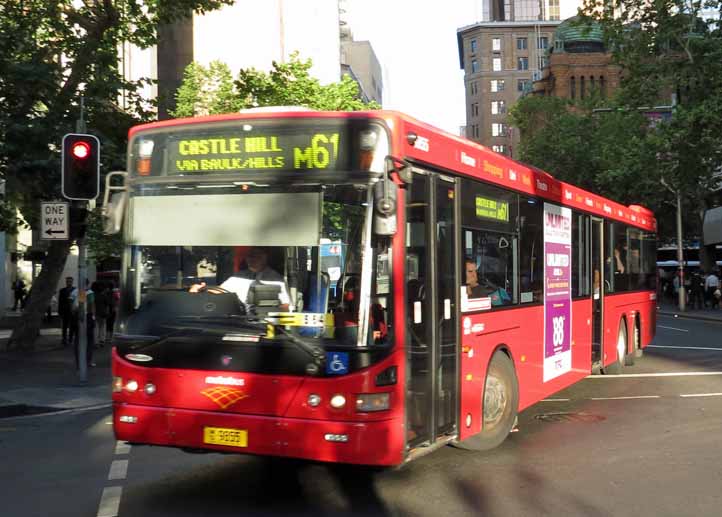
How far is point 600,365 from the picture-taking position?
41.9ft

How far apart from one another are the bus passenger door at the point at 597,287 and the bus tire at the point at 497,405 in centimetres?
403

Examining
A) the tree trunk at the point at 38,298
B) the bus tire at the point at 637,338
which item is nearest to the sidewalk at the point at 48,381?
the tree trunk at the point at 38,298

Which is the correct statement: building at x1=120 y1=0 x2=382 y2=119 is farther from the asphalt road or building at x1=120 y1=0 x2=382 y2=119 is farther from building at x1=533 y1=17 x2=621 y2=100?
the asphalt road

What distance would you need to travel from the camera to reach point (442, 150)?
7.30 metres

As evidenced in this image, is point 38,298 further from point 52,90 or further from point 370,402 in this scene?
point 370,402

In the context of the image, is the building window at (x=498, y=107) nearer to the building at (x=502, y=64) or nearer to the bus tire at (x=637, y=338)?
the building at (x=502, y=64)

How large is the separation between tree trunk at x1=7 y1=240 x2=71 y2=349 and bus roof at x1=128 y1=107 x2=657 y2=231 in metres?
13.2

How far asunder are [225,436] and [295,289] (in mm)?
1176

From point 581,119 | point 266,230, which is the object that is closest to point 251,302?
point 266,230

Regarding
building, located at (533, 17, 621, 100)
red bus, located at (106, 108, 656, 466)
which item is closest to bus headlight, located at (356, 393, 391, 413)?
red bus, located at (106, 108, 656, 466)

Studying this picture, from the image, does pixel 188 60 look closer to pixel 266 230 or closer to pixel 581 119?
pixel 581 119

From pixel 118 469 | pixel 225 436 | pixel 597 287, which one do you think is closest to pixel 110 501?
pixel 225 436

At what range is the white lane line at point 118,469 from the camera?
743cm

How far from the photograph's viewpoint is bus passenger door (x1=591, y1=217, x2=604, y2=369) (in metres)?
12.4
